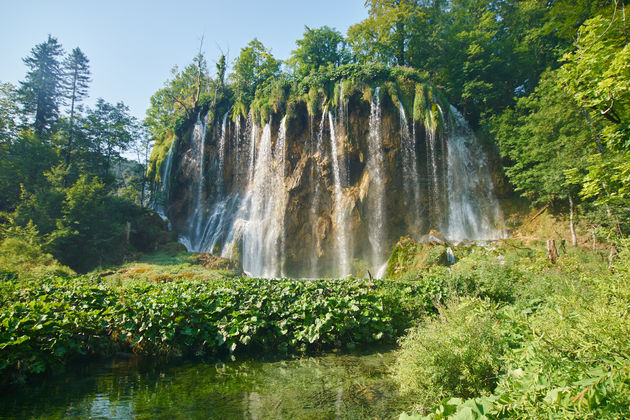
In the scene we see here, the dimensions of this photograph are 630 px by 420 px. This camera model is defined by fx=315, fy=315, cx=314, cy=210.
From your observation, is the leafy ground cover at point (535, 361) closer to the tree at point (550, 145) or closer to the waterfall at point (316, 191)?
the tree at point (550, 145)

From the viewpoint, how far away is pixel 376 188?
2097cm

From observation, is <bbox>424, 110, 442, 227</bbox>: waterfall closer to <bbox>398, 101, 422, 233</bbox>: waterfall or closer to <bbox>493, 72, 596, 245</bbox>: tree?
<bbox>398, 101, 422, 233</bbox>: waterfall

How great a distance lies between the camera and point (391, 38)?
26719 millimetres

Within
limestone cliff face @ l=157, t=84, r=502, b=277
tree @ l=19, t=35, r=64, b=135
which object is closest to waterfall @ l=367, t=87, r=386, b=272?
limestone cliff face @ l=157, t=84, r=502, b=277

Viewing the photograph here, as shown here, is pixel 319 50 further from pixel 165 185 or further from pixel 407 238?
pixel 407 238

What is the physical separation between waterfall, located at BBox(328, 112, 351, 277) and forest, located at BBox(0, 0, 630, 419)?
4.37 ft

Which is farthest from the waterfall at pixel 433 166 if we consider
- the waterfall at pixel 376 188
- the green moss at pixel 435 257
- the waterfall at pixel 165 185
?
the waterfall at pixel 165 185

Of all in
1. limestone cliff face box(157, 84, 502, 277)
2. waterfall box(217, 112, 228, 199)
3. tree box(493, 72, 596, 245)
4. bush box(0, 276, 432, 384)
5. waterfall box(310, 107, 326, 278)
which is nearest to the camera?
bush box(0, 276, 432, 384)

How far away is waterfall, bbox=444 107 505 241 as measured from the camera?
2064cm

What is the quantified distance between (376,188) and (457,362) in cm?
1800

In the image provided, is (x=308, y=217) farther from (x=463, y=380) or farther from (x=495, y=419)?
(x=495, y=419)

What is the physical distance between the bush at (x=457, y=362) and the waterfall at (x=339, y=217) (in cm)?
1654

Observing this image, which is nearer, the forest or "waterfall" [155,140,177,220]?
the forest

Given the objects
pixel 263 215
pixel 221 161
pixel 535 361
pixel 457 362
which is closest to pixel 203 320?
pixel 457 362
